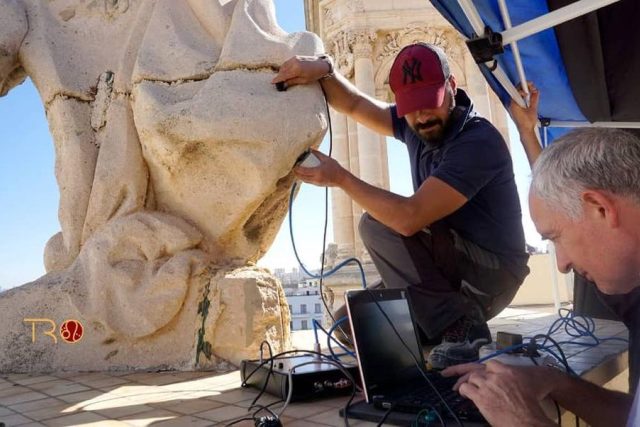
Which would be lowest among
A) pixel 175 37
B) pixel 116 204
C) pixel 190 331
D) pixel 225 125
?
pixel 190 331

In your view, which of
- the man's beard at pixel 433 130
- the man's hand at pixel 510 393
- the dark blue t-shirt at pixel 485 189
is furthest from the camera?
the man's beard at pixel 433 130

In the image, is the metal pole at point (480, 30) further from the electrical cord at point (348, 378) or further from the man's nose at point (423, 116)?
the electrical cord at point (348, 378)

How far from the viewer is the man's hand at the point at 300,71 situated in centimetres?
222

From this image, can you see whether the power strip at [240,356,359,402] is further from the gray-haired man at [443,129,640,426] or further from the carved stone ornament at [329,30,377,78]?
the carved stone ornament at [329,30,377,78]

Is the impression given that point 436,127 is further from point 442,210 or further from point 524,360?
point 524,360

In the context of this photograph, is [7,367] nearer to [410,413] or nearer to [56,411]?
[56,411]

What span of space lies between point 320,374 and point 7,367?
1.54m

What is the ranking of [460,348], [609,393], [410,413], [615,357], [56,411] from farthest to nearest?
1. [615,357]
2. [460,348]
3. [56,411]
4. [410,413]
5. [609,393]

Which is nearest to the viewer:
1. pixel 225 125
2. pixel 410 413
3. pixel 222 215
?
pixel 410 413

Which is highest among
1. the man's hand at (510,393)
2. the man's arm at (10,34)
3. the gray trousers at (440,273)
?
the man's arm at (10,34)

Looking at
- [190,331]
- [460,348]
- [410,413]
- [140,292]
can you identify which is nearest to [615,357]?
[460,348]

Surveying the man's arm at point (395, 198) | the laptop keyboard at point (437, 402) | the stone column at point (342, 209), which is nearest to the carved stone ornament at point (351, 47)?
the stone column at point (342, 209)

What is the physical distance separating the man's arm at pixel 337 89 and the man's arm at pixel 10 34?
154cm

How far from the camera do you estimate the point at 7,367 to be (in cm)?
227
